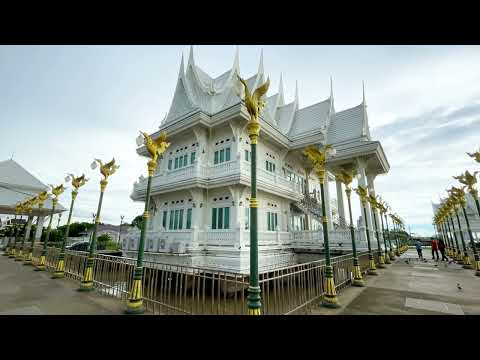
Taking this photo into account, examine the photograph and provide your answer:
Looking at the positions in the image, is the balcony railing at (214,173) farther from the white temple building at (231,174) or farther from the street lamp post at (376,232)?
the street lamp post at (376,232)

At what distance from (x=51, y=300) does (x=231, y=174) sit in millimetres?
9606

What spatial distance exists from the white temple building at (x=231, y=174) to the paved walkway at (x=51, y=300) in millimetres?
4937

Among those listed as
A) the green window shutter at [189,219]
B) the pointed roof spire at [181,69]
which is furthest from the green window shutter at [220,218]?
the pointed roof spire at [181,69]

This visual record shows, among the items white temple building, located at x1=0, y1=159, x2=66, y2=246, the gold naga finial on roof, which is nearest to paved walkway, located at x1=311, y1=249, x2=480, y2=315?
the gold naga finial on roof

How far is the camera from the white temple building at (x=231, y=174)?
44.4 feet

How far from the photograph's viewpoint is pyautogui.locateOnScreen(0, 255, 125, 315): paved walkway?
20.5ft

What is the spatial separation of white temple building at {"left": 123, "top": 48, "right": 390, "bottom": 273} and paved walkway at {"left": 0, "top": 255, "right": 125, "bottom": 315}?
16.2 ft

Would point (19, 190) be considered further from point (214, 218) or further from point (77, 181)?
point (214, 218)

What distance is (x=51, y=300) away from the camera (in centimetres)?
729

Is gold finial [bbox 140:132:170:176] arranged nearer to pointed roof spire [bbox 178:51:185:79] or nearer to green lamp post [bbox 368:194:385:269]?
pointed roof spire [bbox 178:51:185:79]
